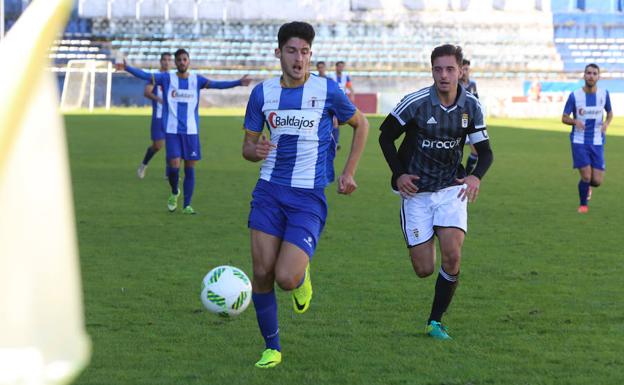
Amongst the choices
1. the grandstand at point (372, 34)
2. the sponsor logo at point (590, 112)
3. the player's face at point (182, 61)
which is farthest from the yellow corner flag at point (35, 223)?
the grandstand at point (372, 34)

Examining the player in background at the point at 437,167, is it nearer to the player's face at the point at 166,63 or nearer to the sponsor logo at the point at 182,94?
the sponsor logo at the point at 182,94

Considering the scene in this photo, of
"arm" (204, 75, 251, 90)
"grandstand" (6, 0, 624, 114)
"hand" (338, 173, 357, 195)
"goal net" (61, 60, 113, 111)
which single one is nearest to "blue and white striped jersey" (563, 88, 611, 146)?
"arm" (204, 75, 251, 90)

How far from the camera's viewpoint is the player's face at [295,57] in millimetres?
6008

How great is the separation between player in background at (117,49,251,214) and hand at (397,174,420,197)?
23.7 feet

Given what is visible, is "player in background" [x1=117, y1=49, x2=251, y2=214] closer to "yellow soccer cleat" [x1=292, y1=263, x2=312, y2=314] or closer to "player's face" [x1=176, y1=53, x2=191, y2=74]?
"player's face" [x1=176, y1=53, x2=191, y2=74]

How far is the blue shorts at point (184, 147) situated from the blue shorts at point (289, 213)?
26.5ft

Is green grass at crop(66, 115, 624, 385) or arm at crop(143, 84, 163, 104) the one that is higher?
arm at crop(143, 84, 163, 104)

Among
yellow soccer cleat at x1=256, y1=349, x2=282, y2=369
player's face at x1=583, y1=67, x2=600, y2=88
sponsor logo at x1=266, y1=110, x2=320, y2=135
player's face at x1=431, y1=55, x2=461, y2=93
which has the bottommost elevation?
yellow soccer cleat at x1=256, y1=349, x2=282, y2=369

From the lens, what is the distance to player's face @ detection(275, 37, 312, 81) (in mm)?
6008

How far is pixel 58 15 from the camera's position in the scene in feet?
3.82

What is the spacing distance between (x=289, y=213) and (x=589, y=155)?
980 cm

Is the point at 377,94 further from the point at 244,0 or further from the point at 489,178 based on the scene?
the point at 489,178

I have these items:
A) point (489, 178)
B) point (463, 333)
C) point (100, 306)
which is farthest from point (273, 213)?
point (489, 178)

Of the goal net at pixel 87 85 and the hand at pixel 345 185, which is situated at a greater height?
the hand at pixel 345 185
